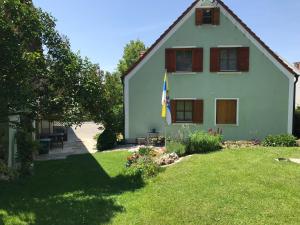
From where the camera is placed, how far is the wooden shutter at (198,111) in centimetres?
1948

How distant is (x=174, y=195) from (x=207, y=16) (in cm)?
1329

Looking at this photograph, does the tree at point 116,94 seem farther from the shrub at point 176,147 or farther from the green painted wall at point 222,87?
the shrub at point 176,147

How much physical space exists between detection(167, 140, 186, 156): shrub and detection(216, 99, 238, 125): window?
5.62 m

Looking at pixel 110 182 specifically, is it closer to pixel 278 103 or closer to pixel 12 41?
pixel 12 41

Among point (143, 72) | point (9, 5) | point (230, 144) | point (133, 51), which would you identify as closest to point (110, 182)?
point (9, 5)

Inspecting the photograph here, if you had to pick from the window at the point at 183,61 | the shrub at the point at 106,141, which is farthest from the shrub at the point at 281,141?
the shrub at the point at 106,141

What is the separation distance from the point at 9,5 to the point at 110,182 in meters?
5.84

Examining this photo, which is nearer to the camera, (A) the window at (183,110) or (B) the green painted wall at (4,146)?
(B) the green painted wall at (4,146)

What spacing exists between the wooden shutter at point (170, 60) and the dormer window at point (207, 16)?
80.6 inches

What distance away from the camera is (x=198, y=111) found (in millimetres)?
19516

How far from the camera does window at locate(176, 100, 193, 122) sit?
19.8m

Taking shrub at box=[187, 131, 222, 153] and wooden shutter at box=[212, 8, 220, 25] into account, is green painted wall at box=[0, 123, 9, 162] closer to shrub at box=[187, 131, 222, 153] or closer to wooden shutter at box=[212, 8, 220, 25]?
shrub at box=[187, 131, 222, 153]

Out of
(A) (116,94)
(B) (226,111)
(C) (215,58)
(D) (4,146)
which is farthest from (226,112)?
(A) (116,94)

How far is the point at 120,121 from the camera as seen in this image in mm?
21094
